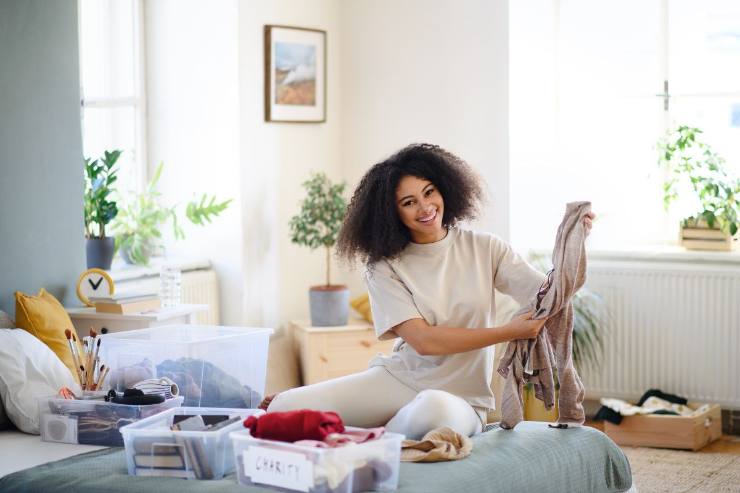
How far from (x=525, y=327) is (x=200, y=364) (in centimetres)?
99

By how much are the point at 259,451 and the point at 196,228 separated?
9.04 feet

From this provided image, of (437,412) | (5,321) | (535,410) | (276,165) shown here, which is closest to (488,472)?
(437,412)

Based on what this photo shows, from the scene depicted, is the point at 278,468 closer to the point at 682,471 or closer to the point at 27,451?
the point at 27,451

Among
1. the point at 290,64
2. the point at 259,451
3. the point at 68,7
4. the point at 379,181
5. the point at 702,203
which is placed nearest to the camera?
the point at 259,451

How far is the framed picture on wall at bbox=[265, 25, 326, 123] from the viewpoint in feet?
16.7

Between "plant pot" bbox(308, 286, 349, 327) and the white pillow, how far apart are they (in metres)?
1.76

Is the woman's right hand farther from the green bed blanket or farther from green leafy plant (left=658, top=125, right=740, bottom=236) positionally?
green leafy plant (left=658, top=125, right=740, bottom=236)

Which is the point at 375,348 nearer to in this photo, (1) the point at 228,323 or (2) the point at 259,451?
(1) the point at 228,323

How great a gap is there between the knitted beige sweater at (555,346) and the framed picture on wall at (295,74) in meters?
2.43

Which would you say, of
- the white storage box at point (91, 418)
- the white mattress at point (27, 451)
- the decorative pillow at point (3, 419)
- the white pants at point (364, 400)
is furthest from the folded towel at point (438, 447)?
the decorative pillow at point (3, 419)

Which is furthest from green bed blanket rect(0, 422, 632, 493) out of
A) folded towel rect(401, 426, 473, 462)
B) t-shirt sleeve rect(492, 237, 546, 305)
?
t-shirt sleeve rect(492, 237, 546, 305)

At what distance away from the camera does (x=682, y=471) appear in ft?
13.7

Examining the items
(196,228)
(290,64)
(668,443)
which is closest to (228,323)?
(196,228)

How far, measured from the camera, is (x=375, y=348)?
16.5 ft
